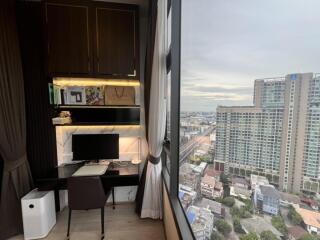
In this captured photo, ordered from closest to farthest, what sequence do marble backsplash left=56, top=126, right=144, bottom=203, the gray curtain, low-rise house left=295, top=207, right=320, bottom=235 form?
low-rise house left=295, top=207, right=320, bottom=235, the gray curtain, marble backsplash left=56, top=126, right=144, bottom=203

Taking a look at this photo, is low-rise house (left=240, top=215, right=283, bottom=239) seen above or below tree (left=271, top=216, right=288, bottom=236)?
below

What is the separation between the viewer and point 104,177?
237cm

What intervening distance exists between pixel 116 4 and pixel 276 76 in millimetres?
2606

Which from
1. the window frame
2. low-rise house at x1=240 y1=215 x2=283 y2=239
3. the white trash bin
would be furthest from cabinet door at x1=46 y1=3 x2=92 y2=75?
low-rise house at x1=240 y1=215 x2=283 y2=239

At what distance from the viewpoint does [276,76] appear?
548 mm

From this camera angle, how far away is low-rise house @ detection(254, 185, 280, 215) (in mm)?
546

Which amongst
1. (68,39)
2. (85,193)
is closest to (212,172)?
(85,193)

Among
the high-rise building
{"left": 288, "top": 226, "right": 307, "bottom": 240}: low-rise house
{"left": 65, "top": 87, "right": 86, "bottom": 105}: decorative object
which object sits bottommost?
{"left": 288, "top": 226, "right": 307, "bottom": 240}: low-rise house

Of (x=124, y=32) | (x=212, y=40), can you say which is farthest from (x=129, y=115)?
(x=212, y=40)

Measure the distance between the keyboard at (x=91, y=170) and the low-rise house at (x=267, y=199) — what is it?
209cm

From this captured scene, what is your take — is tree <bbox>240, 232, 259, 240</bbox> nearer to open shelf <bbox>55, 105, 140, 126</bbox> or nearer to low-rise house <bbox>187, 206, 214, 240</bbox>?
low-rise house <bbox>187, 206, 214, 240</bbox>

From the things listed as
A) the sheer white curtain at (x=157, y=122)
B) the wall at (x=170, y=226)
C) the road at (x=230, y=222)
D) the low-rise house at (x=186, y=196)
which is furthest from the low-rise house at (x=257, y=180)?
the sheer white curtain at (x=157, y=122)

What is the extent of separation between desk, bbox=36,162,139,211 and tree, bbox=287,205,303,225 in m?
2.14

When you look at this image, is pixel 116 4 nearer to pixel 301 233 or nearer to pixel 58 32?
pixel 58 32
